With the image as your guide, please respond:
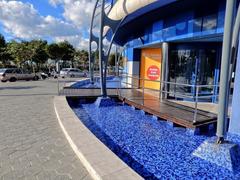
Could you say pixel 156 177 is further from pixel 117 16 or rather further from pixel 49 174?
pixel 117 16

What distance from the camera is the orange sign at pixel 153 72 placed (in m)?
14.6

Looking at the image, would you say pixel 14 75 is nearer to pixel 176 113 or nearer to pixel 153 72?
pixel 153 72

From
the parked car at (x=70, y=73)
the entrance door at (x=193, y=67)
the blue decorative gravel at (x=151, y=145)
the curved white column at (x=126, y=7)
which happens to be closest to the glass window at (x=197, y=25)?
the entrance door at (x=193, y=67)

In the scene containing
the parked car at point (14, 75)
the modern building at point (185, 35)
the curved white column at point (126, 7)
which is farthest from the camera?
the parked car at point (14, 75)

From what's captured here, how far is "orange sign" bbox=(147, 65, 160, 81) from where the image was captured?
14.6 m

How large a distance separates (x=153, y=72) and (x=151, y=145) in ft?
31.7

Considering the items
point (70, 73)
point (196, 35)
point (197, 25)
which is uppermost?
point (197, 25)

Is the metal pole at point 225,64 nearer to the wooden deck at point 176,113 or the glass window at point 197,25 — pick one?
the wooden deck at point 176,113

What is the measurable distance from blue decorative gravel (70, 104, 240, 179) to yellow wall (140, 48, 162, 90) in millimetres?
5772

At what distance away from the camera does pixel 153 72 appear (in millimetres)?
14914

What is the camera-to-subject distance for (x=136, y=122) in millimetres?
7832

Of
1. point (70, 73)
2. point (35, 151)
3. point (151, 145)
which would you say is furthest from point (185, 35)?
point (70, 73)

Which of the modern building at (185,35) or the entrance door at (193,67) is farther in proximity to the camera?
the entrance door at (193,67)

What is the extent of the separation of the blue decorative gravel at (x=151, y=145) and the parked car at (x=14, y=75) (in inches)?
645
